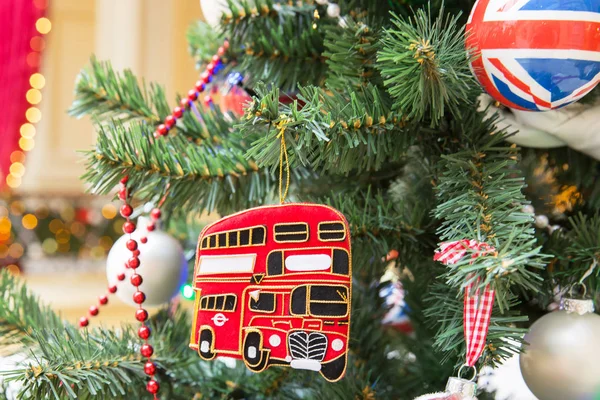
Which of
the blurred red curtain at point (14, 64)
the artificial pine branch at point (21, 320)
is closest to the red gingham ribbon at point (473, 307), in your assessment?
the artificial pine branch at point (21, 320)

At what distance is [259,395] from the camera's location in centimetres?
54

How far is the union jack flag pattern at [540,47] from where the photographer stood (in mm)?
347

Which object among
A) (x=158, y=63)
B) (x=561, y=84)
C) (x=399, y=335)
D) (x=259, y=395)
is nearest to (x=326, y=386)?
(x=259, y=395)

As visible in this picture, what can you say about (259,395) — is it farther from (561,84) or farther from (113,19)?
(113,19)

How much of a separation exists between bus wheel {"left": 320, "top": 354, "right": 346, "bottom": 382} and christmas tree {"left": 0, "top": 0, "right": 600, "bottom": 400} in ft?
0.21

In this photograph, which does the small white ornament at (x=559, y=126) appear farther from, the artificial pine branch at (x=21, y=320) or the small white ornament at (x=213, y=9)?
the artificial pine branch at (x=21, y=320)

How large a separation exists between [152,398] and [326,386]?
0.49 ft

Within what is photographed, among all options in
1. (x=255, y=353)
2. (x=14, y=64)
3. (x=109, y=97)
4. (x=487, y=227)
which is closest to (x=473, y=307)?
(x=487, y=227)

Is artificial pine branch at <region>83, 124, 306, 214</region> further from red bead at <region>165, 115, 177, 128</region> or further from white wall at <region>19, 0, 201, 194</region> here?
white wall at <region>19, 0, 201, 194</region>

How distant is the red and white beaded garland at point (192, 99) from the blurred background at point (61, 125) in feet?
5.07

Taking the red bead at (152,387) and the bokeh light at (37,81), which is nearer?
the red bead at (152,387)

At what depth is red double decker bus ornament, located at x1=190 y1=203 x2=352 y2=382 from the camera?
0.39 meters

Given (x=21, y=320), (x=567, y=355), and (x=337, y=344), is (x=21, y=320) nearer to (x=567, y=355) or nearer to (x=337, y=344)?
(x=337, y=344)

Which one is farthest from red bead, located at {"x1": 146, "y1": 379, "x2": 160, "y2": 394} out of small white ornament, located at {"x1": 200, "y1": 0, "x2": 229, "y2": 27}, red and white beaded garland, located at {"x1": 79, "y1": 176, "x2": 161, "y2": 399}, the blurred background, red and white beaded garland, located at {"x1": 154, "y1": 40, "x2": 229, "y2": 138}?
the blurred background
